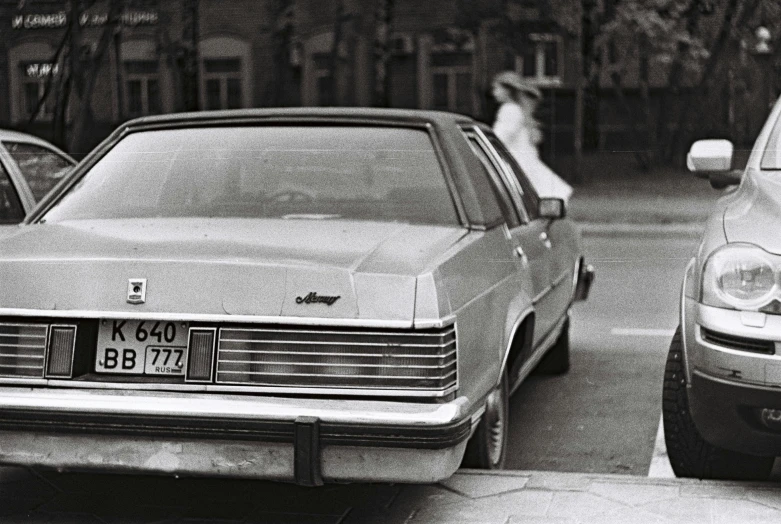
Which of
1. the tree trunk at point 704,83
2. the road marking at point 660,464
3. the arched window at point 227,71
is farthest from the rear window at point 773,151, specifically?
the arched window at point 227,71

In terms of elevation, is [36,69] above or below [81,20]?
below

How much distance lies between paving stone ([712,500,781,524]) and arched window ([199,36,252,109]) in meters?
30.7

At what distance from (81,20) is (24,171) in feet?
30.1

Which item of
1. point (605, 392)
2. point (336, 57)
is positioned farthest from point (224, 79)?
point (605, 392)

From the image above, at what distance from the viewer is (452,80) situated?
110 feet

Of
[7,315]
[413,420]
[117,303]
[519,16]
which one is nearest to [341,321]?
[413,420]

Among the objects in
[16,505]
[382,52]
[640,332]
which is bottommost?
[640,332]

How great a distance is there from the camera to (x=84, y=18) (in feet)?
52.3

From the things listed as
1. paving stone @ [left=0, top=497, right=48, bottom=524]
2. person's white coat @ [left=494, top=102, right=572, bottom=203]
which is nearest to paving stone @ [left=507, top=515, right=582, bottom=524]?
paving stone @ [left=0, top=497, right=48, bottom=524]

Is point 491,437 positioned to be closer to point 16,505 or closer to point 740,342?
point 740,342

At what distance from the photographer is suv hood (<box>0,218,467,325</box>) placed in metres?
3.84

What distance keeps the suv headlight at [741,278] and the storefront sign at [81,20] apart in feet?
36.0

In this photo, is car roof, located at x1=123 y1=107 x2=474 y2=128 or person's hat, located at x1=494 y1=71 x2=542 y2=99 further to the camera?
person's hat, located at x1=494 y1=71 x2=542 y2=99

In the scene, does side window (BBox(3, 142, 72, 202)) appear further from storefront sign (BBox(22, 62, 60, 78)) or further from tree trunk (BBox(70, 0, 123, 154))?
tree trunk (BBox(70, 0, 123, 154))
